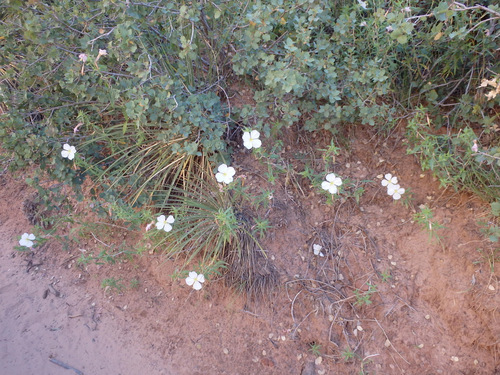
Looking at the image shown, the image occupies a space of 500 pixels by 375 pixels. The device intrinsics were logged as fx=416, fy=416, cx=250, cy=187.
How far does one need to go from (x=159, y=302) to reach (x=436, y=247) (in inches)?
66.8

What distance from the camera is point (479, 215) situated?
2430 mm


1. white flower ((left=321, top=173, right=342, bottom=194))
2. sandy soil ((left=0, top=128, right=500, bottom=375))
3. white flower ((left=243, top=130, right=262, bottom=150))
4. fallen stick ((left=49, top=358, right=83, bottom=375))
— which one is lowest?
fallen stick ((left=49, top=358, right=83, bottom=375))

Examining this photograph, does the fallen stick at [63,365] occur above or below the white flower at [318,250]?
below

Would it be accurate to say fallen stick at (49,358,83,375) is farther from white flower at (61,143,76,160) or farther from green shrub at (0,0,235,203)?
white flower at (61,143,76,160)

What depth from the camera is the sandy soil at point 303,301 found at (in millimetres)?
2311

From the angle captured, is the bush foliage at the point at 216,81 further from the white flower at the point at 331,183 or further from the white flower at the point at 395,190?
the white flower at the point at 331,183

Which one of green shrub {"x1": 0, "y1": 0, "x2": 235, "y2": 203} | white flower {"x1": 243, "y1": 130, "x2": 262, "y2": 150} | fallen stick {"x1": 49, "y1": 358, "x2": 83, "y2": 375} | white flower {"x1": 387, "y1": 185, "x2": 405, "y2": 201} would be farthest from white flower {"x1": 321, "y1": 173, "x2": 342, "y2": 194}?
fallen stick {"x1": 49, "y1": 358, "x2": 83, "y2": 375}

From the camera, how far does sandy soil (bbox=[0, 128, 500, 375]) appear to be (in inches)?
91.0

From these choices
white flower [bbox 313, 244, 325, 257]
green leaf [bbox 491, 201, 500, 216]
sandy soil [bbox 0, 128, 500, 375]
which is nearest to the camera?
green leaf [bbox 491, 201, 500, 216]

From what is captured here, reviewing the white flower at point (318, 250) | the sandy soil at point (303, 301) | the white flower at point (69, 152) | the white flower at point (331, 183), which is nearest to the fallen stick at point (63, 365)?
the sandy soil at point (303, 301)

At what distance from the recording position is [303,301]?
2.45 m

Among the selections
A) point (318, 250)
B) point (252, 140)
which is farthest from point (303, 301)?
point (252, 140)

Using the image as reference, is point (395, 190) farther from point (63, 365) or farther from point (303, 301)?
point (63, 365)

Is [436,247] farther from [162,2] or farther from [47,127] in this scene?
[47,127]
